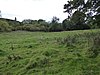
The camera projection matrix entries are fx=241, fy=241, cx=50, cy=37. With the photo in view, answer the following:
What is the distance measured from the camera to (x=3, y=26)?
49.4 m

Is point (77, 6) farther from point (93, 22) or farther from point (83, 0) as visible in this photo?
point (93, 22)

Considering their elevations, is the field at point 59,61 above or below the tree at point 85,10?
below

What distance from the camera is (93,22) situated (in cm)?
1761

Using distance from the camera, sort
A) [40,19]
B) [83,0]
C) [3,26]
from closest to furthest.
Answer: [83,0] → [3,26] → [40,19]

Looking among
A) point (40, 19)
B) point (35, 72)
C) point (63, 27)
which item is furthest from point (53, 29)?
point (35, 72)

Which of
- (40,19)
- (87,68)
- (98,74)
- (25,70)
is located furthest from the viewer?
(40,19)

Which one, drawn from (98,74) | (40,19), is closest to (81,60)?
(98,74)

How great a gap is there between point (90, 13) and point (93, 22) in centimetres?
87

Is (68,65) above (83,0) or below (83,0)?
below

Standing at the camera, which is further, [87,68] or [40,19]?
[40,19]

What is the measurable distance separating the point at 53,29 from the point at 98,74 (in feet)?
148

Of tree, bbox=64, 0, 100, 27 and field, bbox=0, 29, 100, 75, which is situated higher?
tree, bbox=64, 0, 100, 27

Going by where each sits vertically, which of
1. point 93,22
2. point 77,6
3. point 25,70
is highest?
point 77,6

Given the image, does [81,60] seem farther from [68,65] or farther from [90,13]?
[90,13]
